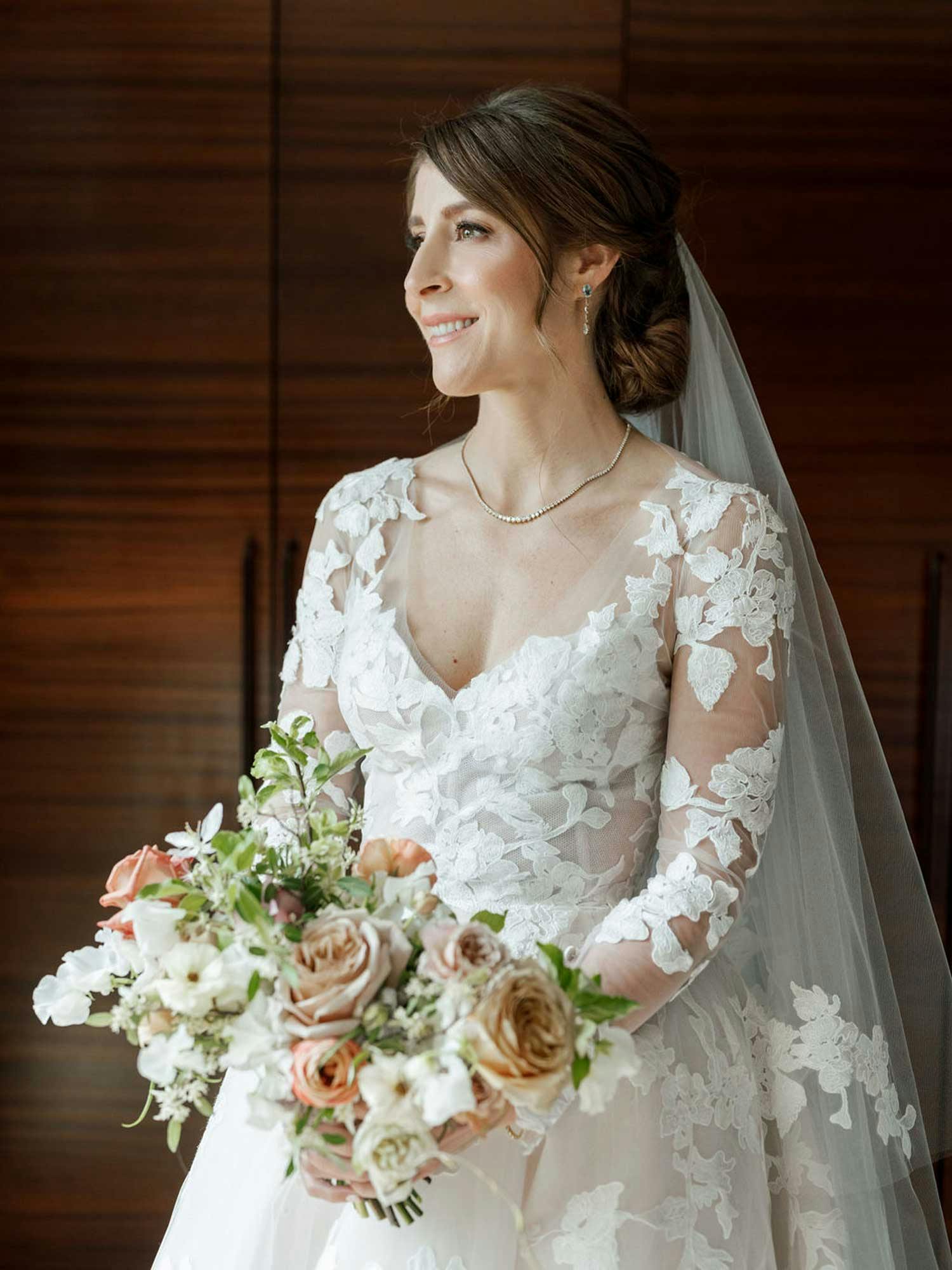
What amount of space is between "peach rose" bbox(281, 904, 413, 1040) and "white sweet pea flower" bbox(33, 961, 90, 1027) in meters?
0.26

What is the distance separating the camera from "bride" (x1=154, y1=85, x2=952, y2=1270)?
1.44m

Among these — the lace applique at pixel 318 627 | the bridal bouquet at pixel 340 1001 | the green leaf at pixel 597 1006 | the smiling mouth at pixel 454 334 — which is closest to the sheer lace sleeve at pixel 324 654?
the lace applique at pixel 318 627

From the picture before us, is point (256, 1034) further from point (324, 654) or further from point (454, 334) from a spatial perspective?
point (454, 334)

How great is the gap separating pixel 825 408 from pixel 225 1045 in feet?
5.63

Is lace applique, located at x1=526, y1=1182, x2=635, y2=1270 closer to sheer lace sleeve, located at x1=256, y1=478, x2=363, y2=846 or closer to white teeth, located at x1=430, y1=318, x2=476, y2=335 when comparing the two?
sheer lace sleeve, located at x1=256, y1=478, x2=363, y2=846

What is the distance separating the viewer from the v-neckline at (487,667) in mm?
1608

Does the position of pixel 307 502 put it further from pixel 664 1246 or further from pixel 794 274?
pixel 664 1246

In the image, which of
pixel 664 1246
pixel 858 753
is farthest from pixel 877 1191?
pixel 858 753

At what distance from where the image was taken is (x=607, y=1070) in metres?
1.05

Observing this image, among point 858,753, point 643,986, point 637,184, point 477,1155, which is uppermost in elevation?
point 637,184

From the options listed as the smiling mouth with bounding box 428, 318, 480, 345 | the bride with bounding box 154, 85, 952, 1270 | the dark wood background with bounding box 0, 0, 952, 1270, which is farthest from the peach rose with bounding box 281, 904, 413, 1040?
the dark wood background with bounding box 0, 0, 952, 1270

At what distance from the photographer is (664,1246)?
1.41m

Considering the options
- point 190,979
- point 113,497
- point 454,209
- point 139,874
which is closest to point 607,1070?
point 190,979

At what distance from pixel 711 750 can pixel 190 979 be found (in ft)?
2.19
